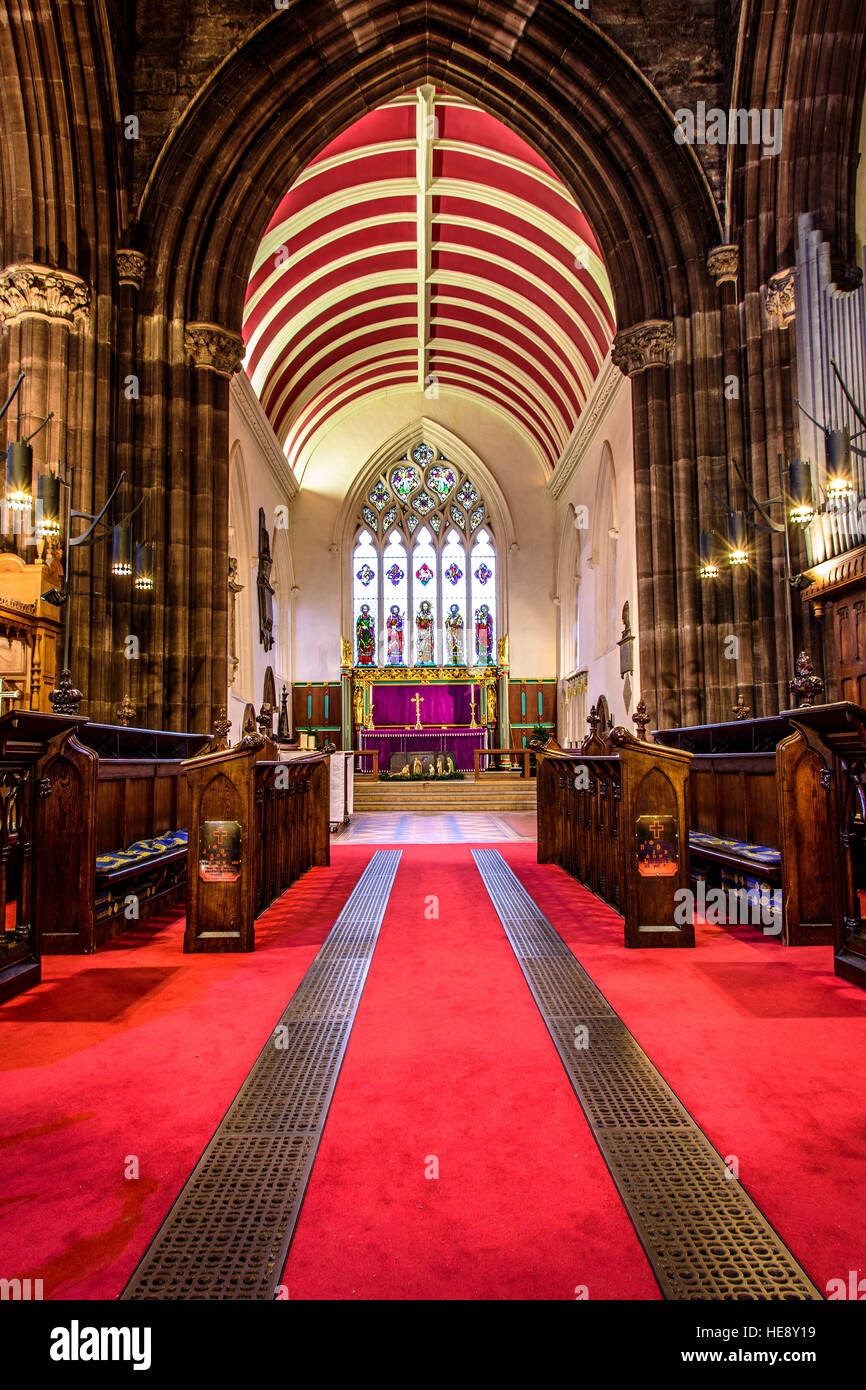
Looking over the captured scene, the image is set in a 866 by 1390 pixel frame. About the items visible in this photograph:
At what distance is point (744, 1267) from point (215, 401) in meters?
9.64

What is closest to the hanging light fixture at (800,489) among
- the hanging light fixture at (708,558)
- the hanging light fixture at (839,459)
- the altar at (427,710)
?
the hanging light fixture at (839,459)

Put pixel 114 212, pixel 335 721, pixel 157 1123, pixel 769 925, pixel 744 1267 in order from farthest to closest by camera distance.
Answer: pixel 335 721
pixel 114 212
pixel 769 925
pixel 157 1123
pixel 744 1267

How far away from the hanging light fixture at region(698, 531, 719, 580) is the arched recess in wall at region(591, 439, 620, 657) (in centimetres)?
498

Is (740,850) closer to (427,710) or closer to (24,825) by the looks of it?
(24,825)

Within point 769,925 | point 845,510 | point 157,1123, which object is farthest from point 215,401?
point 157,1123

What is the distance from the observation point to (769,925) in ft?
14.6

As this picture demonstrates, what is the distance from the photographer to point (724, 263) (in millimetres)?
8664

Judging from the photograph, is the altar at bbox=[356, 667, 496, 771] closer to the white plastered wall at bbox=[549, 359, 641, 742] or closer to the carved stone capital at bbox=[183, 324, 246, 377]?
the white plastered wall at bbox=[549, 359, 641, 742]

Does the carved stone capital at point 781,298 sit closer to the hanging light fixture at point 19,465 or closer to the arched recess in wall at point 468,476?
the hanging light fixture at point 19,465

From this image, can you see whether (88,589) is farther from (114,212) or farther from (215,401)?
(114,212)

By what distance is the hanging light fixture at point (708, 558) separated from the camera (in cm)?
838

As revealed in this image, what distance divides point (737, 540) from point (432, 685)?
11884mm

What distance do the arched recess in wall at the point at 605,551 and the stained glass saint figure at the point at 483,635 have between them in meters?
4.77

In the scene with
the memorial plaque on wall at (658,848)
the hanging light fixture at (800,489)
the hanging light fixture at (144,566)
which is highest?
the hanging light fixture at (800,489)
